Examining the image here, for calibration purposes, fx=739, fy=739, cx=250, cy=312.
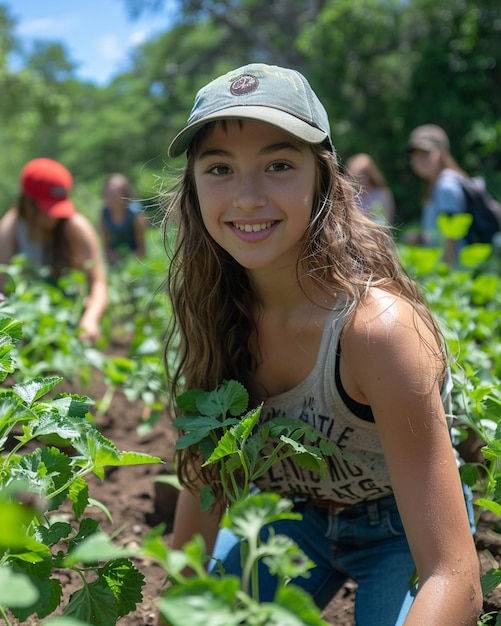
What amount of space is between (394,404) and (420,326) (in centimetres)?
16

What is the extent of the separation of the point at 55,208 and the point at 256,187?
2.20 m

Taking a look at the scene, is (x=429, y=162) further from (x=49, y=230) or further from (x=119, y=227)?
(x=119, y=227)

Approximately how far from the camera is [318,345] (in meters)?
1.41

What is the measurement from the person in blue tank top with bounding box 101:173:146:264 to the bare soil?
120 inches

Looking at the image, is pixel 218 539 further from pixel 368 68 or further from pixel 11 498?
pixel 368 68

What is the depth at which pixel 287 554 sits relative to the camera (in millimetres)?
779

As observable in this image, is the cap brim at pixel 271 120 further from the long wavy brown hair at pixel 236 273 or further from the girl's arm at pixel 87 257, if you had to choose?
the girl's arm at pixel 87 257

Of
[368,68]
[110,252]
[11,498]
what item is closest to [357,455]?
[11,498]

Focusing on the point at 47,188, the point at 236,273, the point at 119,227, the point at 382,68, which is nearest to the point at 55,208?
the point at 47,188

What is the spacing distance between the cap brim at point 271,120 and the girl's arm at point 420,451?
12.8 inches

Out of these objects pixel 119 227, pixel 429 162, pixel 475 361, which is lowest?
pixel 475 361

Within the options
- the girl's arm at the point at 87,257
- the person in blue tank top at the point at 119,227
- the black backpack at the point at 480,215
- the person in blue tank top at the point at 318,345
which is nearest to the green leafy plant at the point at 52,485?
the person in blue tank top at the point at 318,345

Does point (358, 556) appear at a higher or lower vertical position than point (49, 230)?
lower

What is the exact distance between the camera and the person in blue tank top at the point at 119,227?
6230mm
